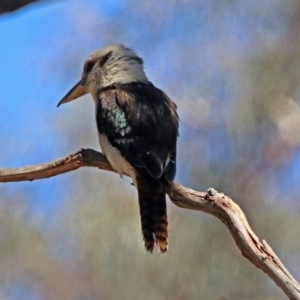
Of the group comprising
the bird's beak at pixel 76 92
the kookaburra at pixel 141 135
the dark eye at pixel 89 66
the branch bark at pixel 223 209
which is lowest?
the branch bark at pixel 223 209

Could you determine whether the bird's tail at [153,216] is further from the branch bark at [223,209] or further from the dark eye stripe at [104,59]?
the dark eye stripe at [104,59]

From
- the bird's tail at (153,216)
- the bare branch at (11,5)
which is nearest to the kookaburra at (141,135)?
the bird's tail at (153,216)

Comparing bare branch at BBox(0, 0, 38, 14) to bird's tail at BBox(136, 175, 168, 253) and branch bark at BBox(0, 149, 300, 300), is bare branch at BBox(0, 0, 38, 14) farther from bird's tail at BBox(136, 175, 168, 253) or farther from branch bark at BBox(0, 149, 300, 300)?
bird's tail at BBox(136, 175, 168, 253)

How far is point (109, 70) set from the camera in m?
3.31

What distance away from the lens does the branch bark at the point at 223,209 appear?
2220mm

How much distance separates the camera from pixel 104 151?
2.86m

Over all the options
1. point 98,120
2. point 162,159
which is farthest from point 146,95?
point 162,159

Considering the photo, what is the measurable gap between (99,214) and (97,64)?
39.5 inches

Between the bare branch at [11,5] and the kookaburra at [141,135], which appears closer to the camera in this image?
the bare branch at [11,5]

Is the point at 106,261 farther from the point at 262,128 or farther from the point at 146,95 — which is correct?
the point at 146,95

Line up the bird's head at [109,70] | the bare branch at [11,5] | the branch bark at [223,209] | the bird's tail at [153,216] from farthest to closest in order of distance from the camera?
A: the bird's head at [109,70] → the bird's tail at [153,216] → the branch bark at [223,209] → the bare branch at [11,5]

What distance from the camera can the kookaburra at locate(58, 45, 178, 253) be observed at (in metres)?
2.59

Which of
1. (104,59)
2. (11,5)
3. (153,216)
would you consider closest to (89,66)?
(104,59)

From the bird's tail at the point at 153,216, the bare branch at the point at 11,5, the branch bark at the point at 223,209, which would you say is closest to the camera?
the bare branch at the point at 11,5
